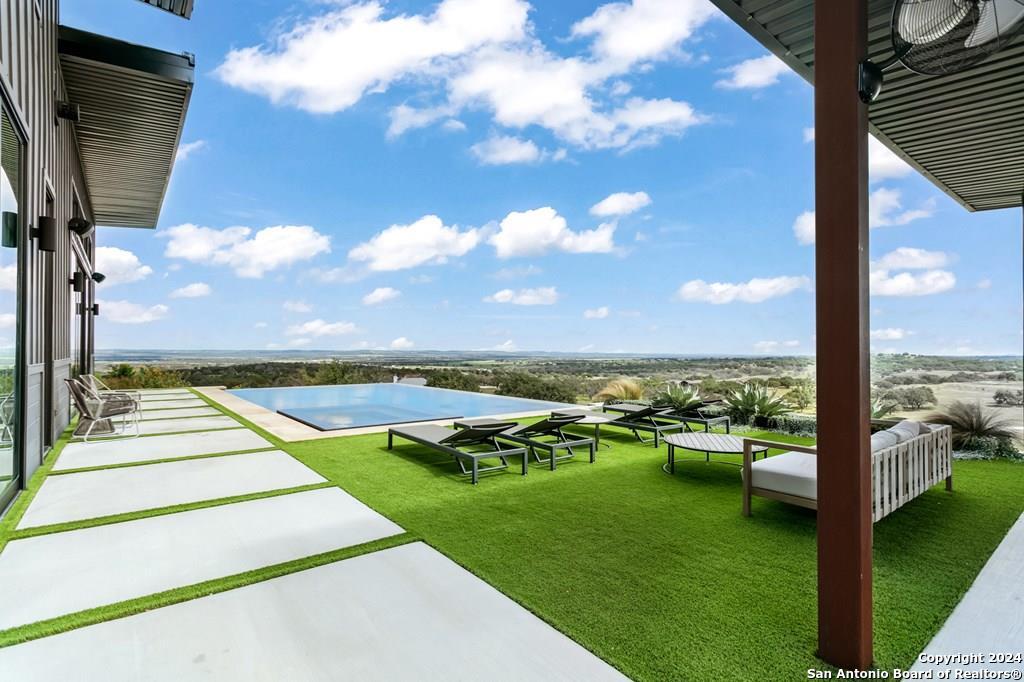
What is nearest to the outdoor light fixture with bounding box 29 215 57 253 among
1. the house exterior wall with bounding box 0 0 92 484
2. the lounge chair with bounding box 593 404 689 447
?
the house exterior wall with bounding box 0 0 92 484

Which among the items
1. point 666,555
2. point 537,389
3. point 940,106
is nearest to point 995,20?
point 666,555

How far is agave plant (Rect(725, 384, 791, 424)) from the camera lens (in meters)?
7.72

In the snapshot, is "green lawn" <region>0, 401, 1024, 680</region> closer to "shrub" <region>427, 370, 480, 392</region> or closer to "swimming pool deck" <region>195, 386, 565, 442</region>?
"swimming pool deck" <region>195, 386, 565, 442</region>

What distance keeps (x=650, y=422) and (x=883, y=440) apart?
3.72 metres

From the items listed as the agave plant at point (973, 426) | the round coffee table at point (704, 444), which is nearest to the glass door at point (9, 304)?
the round coffee table at point (704, 444)

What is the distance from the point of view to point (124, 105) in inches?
262

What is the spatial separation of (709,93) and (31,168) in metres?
28.8

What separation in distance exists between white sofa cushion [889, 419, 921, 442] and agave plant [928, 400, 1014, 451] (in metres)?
3.03

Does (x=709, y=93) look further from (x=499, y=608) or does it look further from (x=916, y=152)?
(x=499, y=608)

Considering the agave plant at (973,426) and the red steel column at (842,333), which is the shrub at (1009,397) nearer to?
the agave plant at (973,426)

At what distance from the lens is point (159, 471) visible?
4.66 meters

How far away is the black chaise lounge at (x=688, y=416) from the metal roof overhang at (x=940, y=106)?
12.0 feet

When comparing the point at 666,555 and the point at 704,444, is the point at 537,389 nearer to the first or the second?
the point at 704,444

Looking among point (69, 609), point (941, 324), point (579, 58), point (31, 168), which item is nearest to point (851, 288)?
point (69, 609)
